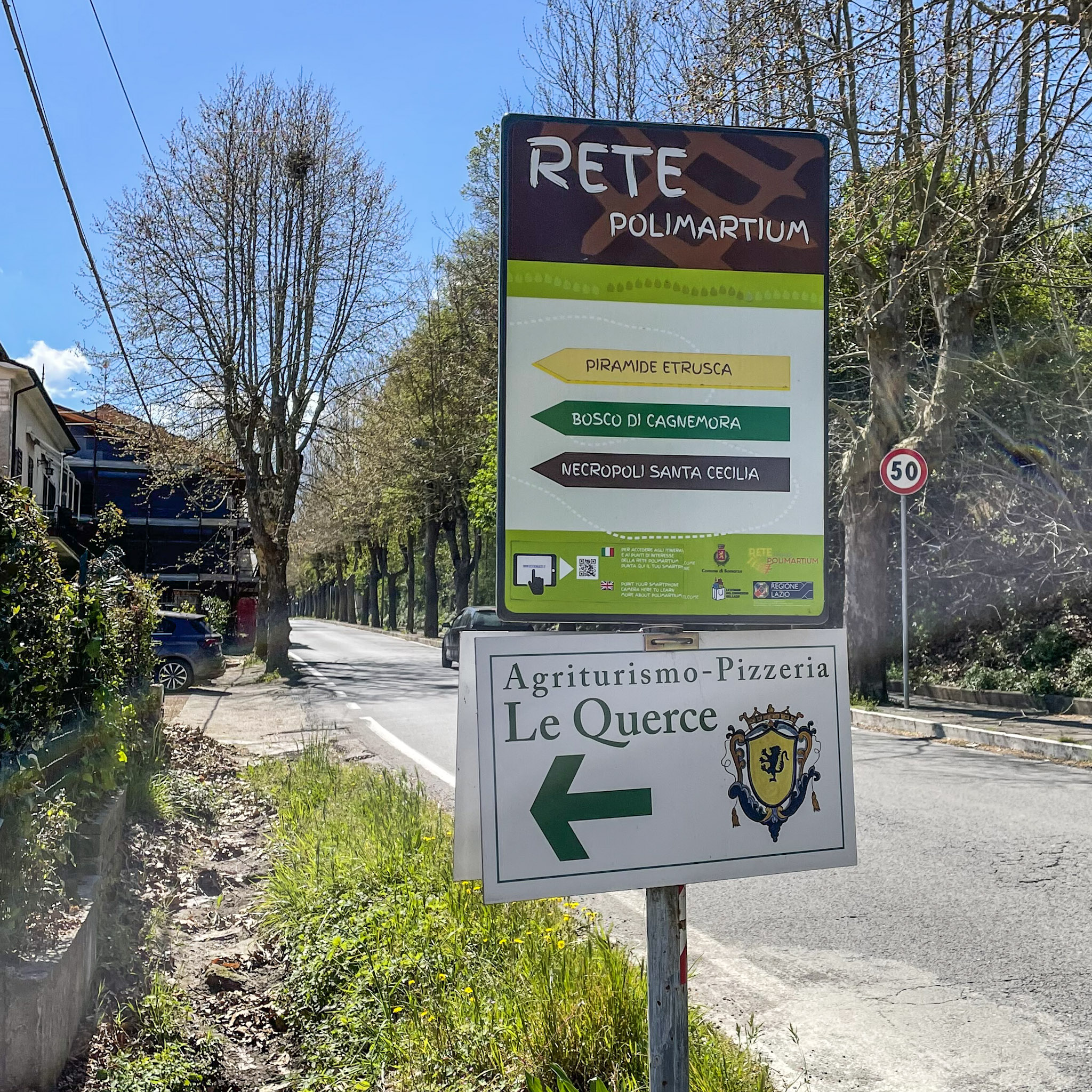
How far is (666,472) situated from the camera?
6.88ft

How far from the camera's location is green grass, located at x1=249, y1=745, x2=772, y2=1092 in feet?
10.8

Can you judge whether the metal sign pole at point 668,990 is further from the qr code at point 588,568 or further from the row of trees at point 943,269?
the row of trees at point 943,269

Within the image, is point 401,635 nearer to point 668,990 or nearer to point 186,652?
point 186,652

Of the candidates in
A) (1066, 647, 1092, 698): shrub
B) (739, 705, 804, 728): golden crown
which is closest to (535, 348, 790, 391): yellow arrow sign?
(739, 705, 804, 728): golden crown

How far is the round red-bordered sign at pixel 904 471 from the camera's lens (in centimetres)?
1280

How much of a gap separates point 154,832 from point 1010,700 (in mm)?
11816

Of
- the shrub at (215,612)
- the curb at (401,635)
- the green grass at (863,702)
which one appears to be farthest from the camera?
the curb at (401,635)

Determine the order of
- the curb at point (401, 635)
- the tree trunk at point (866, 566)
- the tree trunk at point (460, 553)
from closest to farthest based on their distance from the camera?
the tree trunk at point (866, 566) < the tree trunk at point (460, 553) < the curb at point (401, 635)

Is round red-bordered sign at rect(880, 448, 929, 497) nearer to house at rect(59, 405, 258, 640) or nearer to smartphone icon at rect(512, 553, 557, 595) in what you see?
smartphone icon at rect(512, 553, 557, 595)

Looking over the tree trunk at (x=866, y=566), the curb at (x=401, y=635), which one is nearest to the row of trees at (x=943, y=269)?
the tree trunk at (x=866, y=566)

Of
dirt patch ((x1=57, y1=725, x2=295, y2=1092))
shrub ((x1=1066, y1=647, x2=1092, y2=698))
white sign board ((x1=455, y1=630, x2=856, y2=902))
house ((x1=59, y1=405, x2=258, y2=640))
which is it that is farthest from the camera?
house ((x1=59, y1=405, x2=258, y2=640))

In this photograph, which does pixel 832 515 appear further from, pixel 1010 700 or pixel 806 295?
pixel 806 295

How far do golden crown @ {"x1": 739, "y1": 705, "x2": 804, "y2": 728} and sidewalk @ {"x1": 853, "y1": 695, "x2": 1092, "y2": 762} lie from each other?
29.8 feet

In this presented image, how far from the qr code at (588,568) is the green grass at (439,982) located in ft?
5.47
